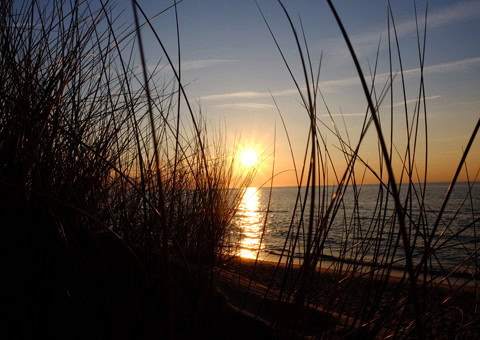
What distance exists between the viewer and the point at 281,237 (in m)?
8.79

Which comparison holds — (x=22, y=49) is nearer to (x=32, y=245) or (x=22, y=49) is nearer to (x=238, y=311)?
(x=32, y=245)

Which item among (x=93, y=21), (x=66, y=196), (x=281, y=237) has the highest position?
(x=93, y=21)

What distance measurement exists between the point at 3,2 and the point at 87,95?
1.25ft

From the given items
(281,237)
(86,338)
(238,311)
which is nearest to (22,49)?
(86,338)

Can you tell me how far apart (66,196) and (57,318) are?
0.40 metres

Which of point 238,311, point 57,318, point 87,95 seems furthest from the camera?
point 87,95

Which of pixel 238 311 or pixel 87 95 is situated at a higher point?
pixel 87 95

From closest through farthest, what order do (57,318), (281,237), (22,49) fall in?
(57,318) < (22,49) < (281,237)

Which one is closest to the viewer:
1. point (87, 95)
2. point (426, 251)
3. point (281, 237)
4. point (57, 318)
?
point (426, 251)

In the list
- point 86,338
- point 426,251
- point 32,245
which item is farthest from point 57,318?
point 426,251

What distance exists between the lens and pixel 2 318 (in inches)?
25.3

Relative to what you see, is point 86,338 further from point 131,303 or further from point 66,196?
point 66,196

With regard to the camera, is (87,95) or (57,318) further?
(87,95)

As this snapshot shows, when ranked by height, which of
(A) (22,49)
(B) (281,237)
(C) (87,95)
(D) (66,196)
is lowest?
(B) (281,237)
